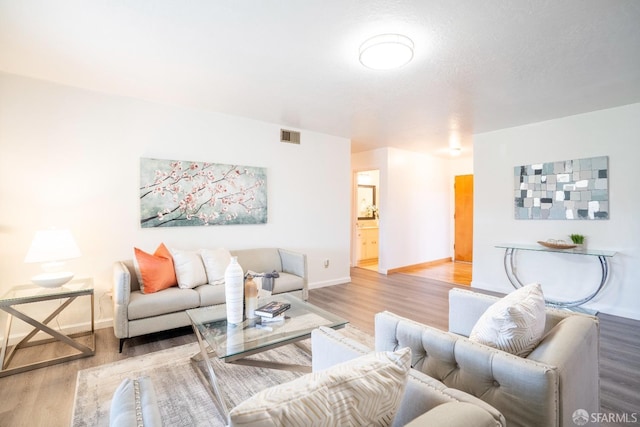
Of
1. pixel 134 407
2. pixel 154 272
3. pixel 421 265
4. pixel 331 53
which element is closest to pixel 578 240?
pixel 421 265

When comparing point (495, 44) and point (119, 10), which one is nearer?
point (119, 10)

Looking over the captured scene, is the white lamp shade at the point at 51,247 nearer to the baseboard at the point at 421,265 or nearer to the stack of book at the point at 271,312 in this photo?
the stack of book at the point at 271,312

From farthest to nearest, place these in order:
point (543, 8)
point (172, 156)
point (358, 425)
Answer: point (172, 156), point (543, 8), point (358, 425)

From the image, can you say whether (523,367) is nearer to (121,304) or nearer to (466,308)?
(466,308)

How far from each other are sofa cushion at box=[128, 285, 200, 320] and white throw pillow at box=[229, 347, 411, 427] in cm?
252

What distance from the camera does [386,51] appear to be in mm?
2238

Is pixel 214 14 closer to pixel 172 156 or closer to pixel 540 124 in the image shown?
pixel 172 156

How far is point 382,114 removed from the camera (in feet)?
12.9

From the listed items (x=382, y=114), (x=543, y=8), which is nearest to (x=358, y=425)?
(x=543, y=8)

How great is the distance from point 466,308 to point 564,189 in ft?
10.7

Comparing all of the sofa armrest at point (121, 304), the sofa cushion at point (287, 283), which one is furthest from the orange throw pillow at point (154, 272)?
the sofa cushion at point (287, 283)

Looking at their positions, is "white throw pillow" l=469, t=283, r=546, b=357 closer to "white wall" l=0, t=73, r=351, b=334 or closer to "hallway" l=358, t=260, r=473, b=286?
"white wall" l=0, t=73, r=351, b=334

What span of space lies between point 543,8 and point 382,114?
2136 millimetres

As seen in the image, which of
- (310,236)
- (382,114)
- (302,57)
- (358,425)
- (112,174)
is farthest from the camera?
(310,236)
